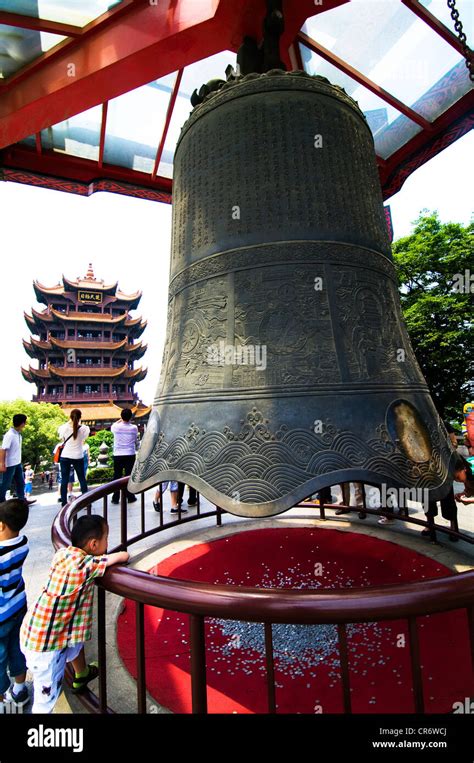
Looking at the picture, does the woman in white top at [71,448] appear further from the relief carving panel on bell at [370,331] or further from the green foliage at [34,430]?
the green foliage at [34,430]

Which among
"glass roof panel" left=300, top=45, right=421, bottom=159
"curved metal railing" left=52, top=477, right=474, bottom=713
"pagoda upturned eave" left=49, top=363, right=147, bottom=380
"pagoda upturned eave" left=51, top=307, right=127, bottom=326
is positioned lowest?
"curved metal railing" left=52, top=477, right=474, bottom=713

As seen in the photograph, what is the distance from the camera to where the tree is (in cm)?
965

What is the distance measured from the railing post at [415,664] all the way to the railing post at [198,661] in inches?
21.7

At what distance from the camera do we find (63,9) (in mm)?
2826

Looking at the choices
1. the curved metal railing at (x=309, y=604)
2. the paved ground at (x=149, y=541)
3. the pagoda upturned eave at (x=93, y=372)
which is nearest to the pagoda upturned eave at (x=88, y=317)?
the pagoda upturned eave at (x=93, y=372)

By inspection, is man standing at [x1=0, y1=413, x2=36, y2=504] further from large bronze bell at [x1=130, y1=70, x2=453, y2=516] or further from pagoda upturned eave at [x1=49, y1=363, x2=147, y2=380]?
pagoda upturned eave at [x1=49, y1=363, x2=147, y2=380]

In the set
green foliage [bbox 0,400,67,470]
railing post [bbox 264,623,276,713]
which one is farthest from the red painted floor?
green foliage [bbox 0,400,67,470]

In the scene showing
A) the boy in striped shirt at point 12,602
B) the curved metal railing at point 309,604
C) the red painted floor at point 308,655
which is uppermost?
the curved metal railing at point 309,604

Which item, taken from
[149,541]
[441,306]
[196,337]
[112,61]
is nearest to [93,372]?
[441,306]

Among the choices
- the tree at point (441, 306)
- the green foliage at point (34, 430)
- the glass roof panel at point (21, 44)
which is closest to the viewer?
the glass roof panel at point (21, 44)

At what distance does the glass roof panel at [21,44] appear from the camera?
9.87ft

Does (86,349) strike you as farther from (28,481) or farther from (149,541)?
(149,541)

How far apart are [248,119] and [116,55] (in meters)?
1.69

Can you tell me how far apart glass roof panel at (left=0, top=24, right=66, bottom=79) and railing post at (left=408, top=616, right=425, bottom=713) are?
4265 mm
